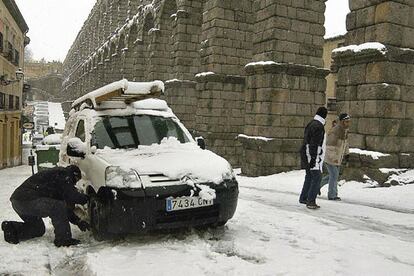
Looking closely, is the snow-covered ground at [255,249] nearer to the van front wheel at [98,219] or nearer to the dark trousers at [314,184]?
the van front wheel at [98,219]

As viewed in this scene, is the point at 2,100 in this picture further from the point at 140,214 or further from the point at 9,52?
the point at 140,214

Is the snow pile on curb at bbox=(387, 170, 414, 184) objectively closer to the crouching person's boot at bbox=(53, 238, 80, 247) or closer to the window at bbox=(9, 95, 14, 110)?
the crouching person's boot at bbox=(53, 238, 80, 247)

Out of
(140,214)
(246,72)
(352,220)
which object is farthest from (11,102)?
(352,220)

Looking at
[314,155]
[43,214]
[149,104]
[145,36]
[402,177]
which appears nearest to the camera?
[43,214]

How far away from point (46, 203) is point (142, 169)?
1124 mm

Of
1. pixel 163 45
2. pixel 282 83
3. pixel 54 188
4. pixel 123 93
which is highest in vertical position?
pixel 163 45

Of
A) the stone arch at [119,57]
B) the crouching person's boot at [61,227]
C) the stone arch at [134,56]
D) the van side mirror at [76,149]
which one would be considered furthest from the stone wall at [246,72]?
the stone arch at [119,57]

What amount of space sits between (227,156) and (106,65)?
2911 cm

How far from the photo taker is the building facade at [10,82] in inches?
846

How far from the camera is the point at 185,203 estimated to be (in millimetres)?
4297

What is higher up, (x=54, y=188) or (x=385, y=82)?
(x=385, y=82)

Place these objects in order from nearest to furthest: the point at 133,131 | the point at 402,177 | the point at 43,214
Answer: the point at 43,214 < the point at 133,131 < the point at 402,177

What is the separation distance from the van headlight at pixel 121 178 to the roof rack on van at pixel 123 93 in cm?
106

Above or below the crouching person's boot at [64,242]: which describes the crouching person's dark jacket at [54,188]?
above
